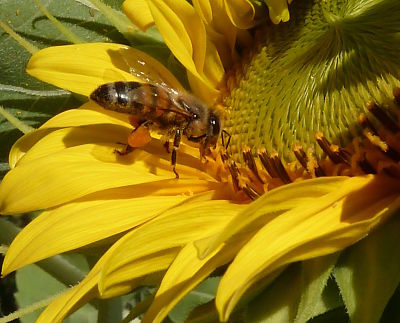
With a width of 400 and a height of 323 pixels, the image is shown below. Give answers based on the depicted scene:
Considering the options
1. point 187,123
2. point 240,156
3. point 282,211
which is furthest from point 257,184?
point 282,211

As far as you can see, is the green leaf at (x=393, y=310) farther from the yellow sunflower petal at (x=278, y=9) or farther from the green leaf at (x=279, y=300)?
the yellow sunflower petal at (x=278, y=9)

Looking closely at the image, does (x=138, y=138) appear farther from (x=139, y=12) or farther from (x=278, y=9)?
(x=278, y=9)

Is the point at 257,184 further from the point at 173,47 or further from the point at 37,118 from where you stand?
the point at 37,118

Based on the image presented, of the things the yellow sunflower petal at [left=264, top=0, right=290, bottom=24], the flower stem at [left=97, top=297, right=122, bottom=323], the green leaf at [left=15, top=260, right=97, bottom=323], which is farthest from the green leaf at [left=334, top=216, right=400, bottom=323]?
the green leaf at [left=15, top=260, right=97, bottom=323]

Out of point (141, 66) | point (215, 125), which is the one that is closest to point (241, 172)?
point (215, 125)

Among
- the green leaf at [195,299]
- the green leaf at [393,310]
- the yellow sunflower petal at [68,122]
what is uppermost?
the yellow sunflower petal at [68,122]

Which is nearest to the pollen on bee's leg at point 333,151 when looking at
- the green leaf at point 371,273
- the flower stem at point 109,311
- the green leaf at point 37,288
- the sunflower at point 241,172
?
the sunflower at point 241,172
